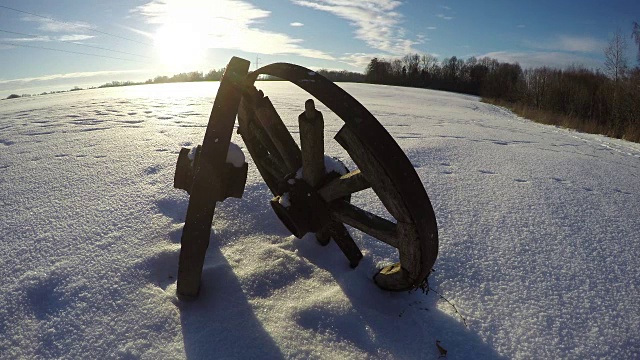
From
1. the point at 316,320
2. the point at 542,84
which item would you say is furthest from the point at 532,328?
the point at 542,84

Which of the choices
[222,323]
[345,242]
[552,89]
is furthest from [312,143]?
[552,89]

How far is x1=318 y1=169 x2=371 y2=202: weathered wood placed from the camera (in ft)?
4.81

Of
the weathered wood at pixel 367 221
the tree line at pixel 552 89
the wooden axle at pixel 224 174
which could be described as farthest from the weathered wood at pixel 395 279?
the tree line at pixel 552 89

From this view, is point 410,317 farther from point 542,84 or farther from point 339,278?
point 542,84

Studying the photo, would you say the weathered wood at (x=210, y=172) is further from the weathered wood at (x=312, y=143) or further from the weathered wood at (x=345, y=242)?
the weathered wood at (x=345, y=242)

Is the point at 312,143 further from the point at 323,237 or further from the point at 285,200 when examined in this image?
the point at 323,237

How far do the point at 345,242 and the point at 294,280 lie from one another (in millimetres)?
346

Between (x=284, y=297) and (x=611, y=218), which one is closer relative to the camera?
(x=284, y=297)

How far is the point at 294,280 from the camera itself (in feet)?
6.30

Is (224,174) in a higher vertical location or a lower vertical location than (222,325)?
higher

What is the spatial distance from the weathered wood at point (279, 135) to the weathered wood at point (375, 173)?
589 millimetres

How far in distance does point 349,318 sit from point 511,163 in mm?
3700

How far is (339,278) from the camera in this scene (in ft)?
6.36

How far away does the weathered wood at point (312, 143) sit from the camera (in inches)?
Answer: 60.5
